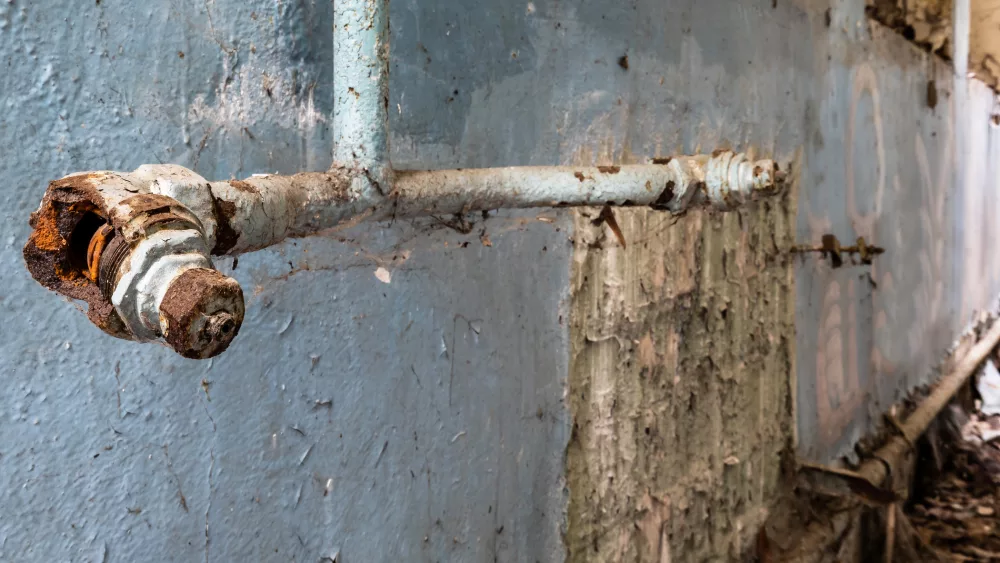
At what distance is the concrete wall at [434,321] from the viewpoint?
0.63m

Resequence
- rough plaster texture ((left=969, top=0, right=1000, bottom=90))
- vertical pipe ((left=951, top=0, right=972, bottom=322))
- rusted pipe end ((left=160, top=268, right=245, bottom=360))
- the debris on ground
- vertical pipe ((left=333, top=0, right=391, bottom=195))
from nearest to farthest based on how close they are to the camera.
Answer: rusted pipe end ((left=160, top=268, right=245, bottom=360)) → vertical pipe ((left=333, top=0, right=391, bottom=195)) → the debris on ground → vertical pipe ((left=951, top=0, right=972, bottom=322)) → rough plaster texture ((left=969, top=0, right=1000, bottom=90))

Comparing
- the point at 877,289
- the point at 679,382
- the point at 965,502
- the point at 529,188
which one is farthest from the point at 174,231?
the point at 965,502

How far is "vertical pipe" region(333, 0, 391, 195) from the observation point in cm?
66

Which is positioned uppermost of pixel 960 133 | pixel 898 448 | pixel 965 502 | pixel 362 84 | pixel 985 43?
pixel 985 43

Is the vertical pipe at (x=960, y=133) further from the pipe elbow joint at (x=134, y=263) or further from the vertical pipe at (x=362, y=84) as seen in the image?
the pipe elbow joint at (x=134, y=263)

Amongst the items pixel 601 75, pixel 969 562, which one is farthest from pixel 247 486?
pixel 969 562

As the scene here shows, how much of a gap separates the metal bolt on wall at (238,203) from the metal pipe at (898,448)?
4.54 feet

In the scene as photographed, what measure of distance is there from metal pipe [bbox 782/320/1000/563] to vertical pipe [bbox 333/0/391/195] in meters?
1.66

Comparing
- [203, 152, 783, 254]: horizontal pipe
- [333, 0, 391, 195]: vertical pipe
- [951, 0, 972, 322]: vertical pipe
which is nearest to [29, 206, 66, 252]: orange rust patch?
[203, 152, 783, 254]: horizontal pipe

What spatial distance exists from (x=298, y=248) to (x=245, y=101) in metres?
0.15

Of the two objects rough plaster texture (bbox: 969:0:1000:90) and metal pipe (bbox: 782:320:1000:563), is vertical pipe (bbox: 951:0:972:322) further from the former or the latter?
rough plaster texture (bbox: 969:0:1000:90)

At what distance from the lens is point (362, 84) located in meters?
0.67

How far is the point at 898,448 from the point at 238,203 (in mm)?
2721

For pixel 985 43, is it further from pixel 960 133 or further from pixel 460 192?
pixel 460 192
